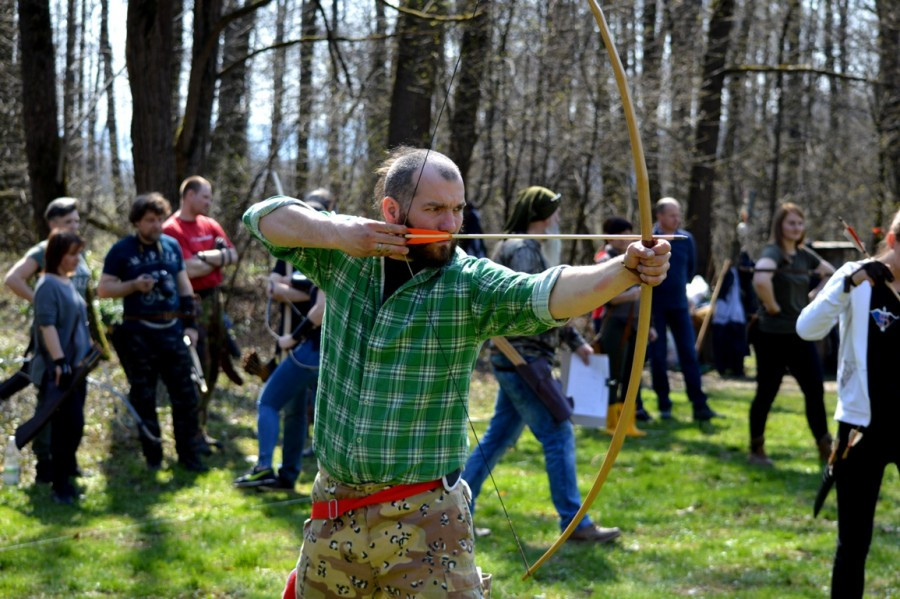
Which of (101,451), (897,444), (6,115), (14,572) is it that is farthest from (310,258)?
(6,115)

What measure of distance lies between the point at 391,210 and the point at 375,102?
1214 centimetres

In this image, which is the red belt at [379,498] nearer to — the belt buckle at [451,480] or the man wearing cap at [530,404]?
the belt buckle at [451,480]

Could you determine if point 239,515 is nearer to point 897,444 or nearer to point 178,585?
point 178,585

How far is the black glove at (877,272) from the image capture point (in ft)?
13.7

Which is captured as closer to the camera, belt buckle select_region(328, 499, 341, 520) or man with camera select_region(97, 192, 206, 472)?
belt buckle select_region(328, 499, 341, 520)

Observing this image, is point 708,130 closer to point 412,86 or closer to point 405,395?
point 412,86

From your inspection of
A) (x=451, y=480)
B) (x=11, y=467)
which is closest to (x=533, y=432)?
(x=451, y=480)

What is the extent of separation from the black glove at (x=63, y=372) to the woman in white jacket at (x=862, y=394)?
4.30 m

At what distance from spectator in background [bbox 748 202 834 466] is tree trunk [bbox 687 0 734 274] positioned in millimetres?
8941

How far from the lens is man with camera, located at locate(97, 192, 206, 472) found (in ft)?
22.4

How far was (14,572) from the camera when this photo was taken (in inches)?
199

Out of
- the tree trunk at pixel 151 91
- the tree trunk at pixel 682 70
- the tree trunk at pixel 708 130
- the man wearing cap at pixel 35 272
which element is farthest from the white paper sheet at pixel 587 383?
the tree trunk at pixel 708 130

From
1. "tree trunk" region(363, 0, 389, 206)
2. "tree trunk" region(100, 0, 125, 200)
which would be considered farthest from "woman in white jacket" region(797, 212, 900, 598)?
"tree trunk" region(100, 0, 125, 200)

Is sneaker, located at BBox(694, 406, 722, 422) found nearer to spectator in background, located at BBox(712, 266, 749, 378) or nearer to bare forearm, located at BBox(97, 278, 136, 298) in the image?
spectator in background, located at BBox(712, 266, 749, 378)
